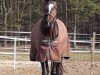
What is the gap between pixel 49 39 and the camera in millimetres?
7348

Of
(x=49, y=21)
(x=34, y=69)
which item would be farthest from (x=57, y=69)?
(x=34, y=69)

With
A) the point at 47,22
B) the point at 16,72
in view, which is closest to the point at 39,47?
the point at 47,22

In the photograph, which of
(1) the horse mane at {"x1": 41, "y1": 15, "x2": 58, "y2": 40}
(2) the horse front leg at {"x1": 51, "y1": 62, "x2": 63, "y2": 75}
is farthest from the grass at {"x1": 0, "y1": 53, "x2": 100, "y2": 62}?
(1) the horse mane at {"x1": 41, "y1": 15, "x2": 58, "y2": 40}

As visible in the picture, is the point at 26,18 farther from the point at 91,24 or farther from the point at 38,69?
the point at 38,69

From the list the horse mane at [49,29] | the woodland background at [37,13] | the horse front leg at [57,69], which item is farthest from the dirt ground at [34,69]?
the woodland background at [37,13]

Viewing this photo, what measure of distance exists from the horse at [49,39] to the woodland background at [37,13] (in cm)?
1836

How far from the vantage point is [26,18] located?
2741 centimetres

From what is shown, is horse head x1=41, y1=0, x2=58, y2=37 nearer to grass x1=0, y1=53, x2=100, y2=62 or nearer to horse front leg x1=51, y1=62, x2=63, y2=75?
horse front leg x1=51, y1=62, x2=63, y2=75

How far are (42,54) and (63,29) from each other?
79 cm

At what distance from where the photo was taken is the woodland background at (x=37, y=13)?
2623 cm

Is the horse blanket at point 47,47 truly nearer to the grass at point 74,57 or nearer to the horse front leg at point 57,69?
the horse front leg at point 57,69

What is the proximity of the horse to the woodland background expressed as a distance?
18.4 metres

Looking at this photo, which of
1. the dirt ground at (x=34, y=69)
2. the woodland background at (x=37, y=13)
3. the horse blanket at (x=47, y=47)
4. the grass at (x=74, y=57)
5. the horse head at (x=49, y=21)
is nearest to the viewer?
the horse head at (x=49, y=21)

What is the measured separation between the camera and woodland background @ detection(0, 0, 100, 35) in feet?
86.1
